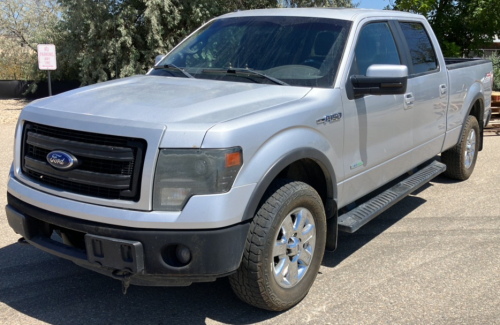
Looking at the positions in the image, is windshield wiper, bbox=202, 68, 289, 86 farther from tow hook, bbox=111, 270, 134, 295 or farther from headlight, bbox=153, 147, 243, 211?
tow hook, bbox=111, 270, 134, 295

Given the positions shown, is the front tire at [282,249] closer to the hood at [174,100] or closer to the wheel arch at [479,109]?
the hood at [174,100]

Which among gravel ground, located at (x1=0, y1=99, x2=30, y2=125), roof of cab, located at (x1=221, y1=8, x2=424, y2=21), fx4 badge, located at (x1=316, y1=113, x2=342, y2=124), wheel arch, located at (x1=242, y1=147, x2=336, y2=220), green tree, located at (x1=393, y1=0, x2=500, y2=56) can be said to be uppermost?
green tree, located at (x1=393, y1=0, x2=500, y2=56)

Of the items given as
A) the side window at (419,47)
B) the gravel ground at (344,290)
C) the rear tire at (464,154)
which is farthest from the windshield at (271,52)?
the rear tire at (464,154)

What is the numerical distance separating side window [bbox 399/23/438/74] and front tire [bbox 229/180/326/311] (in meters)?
2.28

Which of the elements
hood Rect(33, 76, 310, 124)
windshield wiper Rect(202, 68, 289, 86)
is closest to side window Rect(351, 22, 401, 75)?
windshield wiper Rect(202, 68, 289, 86)

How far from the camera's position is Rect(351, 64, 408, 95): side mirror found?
13.0ft

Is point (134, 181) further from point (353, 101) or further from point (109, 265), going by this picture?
point (353, 101)

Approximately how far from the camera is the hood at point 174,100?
10.5ft

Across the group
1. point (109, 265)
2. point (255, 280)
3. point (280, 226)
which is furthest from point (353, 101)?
point (109, 265)

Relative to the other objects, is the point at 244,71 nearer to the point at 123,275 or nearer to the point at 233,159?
the point at 233,159

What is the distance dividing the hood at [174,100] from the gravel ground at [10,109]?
34.8 feet

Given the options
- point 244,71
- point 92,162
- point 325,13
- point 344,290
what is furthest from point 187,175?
point 325,13

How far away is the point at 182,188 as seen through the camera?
300 centimetres

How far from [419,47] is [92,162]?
3686 mm
